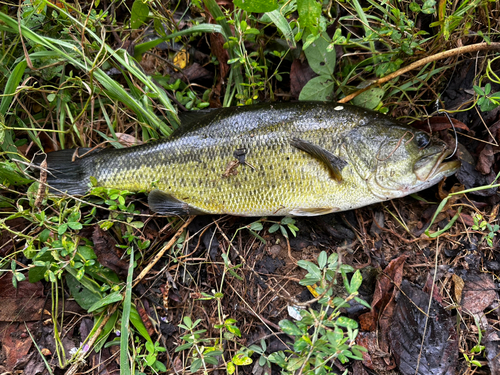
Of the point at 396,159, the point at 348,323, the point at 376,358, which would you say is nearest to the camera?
the point at 348,323

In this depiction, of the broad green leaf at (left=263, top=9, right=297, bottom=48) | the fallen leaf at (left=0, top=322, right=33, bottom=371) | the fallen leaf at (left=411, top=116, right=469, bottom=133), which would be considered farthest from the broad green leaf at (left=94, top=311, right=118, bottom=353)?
the fallen leaf at (left=411, top=116, right=469, bottom=133)

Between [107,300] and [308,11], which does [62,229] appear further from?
[308,11]

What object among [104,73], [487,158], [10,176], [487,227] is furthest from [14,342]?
[487,158]

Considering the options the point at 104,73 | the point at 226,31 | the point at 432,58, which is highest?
the point at 226,31

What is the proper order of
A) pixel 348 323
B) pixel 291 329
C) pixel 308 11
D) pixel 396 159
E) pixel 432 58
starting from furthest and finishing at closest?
pixel 432 58
pixel 396 159
pixel 308 11
pixel 291 329
pixel 348 323

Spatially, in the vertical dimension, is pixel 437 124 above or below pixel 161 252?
above

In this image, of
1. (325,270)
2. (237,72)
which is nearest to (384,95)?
(237,72)

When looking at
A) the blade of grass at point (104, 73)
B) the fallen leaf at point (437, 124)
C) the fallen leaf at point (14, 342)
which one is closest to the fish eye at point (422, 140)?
the fallen leaf at point (437, 124)
